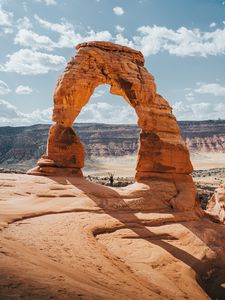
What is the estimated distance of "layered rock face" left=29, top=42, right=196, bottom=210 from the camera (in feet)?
55.4

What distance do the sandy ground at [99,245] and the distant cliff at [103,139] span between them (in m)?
91.5

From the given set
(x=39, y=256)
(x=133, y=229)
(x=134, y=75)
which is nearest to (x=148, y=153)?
(x=134, y=75)

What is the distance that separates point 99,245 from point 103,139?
362 feet

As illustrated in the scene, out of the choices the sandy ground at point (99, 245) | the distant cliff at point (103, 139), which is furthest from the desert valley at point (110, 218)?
the distant cliff at point (103, 139)

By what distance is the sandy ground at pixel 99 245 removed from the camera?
6.01 m

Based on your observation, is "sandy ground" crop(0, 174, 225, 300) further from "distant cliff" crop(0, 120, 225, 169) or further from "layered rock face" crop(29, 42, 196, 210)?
"distant cliff" crop(0, 120, 225, 169)

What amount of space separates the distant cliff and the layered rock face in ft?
291

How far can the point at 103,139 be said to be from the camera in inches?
4764

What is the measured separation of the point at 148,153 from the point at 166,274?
744 cm

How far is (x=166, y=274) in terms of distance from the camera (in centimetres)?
1090

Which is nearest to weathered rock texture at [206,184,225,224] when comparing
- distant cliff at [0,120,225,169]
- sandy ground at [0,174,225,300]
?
sandy ground at [0,174,225,300]

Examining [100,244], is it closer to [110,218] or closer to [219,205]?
[110,218]

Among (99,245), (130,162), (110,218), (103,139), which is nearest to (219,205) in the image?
(110,218)

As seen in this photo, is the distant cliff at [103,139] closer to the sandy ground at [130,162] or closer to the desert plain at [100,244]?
the sandy ground at [130,162]
